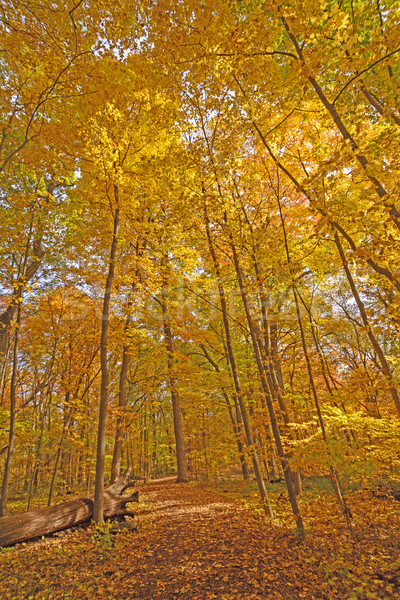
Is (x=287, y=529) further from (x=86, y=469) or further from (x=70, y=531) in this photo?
(x=86, y=469)

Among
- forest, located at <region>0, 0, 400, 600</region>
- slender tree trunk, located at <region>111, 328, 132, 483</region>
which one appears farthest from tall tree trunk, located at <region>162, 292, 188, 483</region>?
slender tree trunk, located at <region>111, 328, 132, 483</region>

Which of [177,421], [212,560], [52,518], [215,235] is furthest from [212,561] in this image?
[177,421]

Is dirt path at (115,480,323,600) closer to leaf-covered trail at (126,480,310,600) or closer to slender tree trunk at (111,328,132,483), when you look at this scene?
leaf-covered trail at (126,480,310,600)

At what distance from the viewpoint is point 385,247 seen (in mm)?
3410

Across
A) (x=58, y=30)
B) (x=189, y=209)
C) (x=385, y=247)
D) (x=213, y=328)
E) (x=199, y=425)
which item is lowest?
(x=199, y=425)

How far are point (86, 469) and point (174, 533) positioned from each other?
33.8ft

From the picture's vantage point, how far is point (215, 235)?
730 cm

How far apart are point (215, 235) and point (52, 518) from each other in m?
7.42

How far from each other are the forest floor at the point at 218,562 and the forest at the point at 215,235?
0.13 feet

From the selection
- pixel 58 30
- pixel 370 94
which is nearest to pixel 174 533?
pixel 370 94

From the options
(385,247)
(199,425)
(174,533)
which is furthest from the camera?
(199,425)

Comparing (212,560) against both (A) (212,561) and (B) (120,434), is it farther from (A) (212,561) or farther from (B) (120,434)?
(B) (120,434)

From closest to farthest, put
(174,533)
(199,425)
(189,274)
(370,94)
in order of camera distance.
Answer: (370,94), (174,533), (189,274), (199,425)

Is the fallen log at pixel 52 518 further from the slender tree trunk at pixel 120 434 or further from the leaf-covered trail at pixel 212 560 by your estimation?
the slender tree trunk at pixel 120 434
